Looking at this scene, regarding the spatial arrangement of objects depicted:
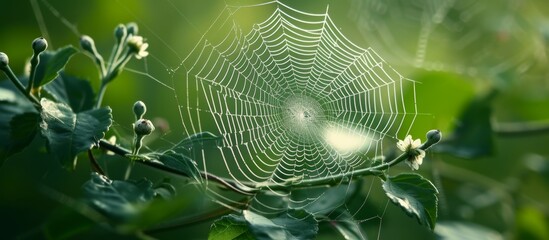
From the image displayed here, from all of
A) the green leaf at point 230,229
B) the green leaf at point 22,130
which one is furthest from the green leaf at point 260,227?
the green leaf at point 22,130

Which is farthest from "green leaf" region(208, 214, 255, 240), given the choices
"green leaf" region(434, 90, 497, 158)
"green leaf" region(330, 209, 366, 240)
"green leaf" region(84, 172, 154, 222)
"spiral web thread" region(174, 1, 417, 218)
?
"green leaf" region(434, 90, 497, 158)

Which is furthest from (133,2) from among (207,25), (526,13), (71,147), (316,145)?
(526,13)

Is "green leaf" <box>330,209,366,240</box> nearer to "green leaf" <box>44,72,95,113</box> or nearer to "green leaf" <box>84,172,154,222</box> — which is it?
"green leaf" <box>84,172,154,222</box>

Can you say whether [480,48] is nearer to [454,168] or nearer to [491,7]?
[491,7]

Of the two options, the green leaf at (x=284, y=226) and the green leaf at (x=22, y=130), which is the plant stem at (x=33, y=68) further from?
the green leaf at (x=284, y=226)

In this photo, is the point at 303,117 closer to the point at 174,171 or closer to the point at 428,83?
the point at 428,83

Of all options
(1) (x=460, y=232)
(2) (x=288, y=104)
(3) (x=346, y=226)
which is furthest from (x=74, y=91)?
(1) (x=460, y=232)
